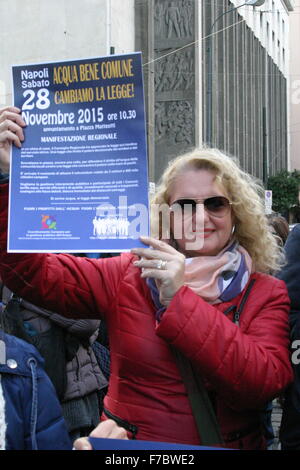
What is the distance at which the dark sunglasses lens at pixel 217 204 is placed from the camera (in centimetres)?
203

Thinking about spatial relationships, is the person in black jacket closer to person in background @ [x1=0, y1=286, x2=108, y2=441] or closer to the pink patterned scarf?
the pink patterned scarf

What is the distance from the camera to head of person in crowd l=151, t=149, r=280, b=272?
6.66 feet

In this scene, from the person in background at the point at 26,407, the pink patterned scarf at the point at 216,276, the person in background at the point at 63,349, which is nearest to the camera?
the person in background at the point at 26,407

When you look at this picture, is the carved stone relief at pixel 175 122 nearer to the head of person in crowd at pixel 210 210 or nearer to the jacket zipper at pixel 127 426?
the head of person in crowd at pixel 210 210

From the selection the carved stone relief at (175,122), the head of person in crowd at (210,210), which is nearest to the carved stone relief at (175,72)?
the carved stone relief at (175,122)

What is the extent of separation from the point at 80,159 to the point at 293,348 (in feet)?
3.16

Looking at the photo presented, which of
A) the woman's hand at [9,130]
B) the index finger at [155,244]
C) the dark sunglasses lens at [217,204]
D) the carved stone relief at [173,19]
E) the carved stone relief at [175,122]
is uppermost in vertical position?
the carved stone relief at [173,19]

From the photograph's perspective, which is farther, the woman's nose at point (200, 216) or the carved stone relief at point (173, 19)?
the carved stone relief at point (173, 19)

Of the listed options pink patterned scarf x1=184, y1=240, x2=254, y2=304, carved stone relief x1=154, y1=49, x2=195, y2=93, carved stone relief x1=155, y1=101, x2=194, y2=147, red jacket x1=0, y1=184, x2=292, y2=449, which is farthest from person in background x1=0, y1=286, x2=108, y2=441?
carved stone relief x1=154, y1=49, x2=195, y2=93

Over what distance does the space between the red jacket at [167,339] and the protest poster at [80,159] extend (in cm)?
14

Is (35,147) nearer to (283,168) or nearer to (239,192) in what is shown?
(239,192)

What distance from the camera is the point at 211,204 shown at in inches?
80.4

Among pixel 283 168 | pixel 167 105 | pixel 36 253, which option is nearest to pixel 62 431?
pixel 36 253

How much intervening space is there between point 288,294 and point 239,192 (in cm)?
41
